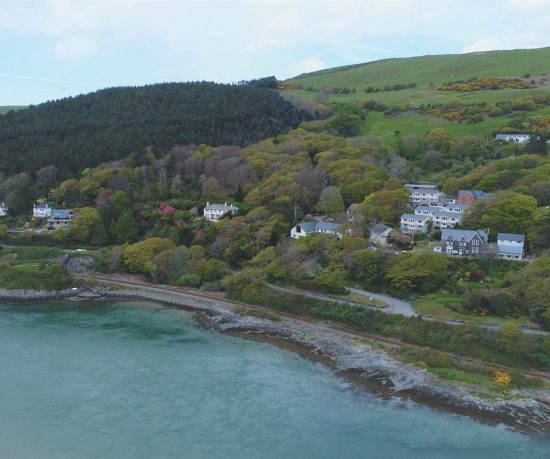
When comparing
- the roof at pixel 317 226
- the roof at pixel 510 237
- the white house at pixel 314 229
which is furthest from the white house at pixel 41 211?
the roof at pixel 510 237

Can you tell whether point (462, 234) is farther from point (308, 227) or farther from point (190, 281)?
point (190, 281)

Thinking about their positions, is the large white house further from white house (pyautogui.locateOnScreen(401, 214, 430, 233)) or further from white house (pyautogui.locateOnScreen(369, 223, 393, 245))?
white house (pyautogui.locateOnScreen(369, 223, 393, 245))

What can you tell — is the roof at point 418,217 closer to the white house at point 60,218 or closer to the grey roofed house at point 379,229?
the grey roofed house at point 379,229

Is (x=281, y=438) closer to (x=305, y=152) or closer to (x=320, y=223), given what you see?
(x=320, y=223)

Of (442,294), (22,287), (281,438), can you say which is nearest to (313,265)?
(442,294)

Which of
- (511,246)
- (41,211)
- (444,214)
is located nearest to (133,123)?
(41,211)

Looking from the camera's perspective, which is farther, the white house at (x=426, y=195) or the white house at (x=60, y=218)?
the white house at (x=60, y=218)
